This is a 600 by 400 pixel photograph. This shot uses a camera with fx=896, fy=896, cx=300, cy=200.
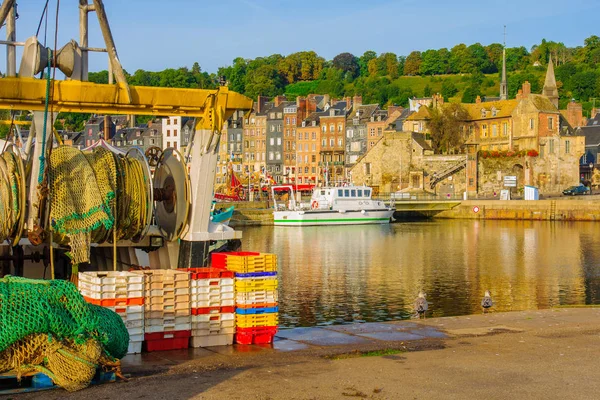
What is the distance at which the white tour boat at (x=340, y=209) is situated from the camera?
77500 mm

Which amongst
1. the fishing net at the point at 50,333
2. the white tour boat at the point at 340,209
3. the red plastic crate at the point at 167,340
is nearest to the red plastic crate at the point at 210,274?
the red plastic crate at the point at 167,340

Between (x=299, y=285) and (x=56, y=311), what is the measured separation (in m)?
23.9

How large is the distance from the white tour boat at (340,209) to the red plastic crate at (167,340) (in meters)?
63.6

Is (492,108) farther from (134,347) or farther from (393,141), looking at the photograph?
(134,347)

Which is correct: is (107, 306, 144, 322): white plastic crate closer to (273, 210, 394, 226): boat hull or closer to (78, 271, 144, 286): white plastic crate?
(78, 271, 144, 286): white plastic crate

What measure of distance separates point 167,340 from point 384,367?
10.8 ft

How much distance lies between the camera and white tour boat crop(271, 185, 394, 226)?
77.5 m

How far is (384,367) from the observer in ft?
37.9

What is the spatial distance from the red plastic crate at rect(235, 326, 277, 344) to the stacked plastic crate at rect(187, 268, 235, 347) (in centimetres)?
19

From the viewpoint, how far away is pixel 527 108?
9569 centimetres

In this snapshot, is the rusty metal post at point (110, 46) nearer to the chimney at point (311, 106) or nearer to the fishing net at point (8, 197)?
the fishing net at point (8, 197)

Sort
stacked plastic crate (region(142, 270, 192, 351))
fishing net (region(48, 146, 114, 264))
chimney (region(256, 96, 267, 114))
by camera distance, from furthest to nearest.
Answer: chimney (region(256, 96, 267, 114)) < fishing net (region(48, 146, 114, 264)) < stacked plastic crate (region(142, 270, 192, 351))

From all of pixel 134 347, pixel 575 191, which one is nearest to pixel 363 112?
pixel 575 191

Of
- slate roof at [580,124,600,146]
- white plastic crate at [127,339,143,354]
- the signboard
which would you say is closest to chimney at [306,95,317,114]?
slate roof at [580,124,600,146]
